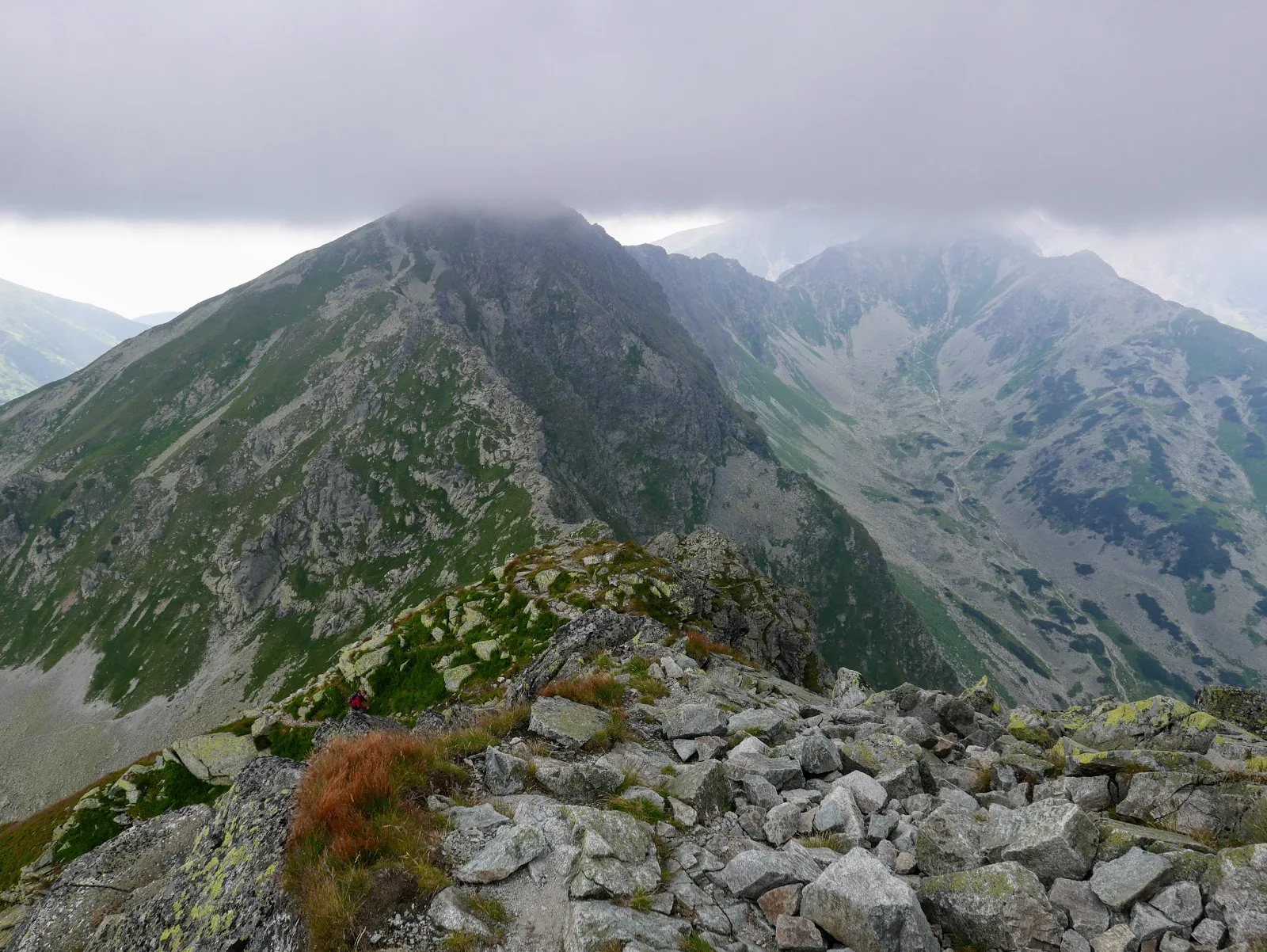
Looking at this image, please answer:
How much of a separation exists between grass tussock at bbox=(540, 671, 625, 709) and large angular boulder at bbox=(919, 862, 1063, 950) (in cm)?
1043

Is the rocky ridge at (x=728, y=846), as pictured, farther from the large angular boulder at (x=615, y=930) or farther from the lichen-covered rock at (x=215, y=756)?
the lichen-covered rock at (x=215, y=756)

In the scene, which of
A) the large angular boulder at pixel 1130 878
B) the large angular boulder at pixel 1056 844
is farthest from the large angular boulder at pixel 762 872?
the large angular boulder at pixel 1130 878

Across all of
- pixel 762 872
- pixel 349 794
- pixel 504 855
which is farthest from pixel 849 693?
pixel 349 794

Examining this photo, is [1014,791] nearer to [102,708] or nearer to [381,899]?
[381,899]

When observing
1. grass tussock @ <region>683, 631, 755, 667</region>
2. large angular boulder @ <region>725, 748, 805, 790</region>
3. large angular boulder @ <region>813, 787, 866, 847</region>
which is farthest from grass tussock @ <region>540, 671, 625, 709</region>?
large angular boulder @ <region>813, 787, 866, 847</region>

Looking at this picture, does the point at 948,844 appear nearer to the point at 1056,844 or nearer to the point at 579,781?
the point at 1056,844

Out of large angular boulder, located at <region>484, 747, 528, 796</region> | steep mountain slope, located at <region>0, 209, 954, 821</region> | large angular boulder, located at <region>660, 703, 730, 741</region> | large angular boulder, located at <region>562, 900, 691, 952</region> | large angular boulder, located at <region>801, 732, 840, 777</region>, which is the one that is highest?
large angular boulder, located at <region>562, 900, 691, 952</region>

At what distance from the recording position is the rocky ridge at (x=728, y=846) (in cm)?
794

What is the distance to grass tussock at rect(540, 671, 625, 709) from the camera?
17812 millimetres

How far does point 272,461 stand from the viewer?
177 m

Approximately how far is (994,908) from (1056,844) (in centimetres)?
204

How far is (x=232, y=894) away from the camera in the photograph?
28.2 ft

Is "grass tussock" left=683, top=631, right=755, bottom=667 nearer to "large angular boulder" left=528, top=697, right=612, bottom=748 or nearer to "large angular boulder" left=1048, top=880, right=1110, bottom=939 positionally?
"large angular boulder" left=528, top=697, right=612, bottom=748

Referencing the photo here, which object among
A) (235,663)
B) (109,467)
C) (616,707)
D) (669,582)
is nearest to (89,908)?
(616,707)
